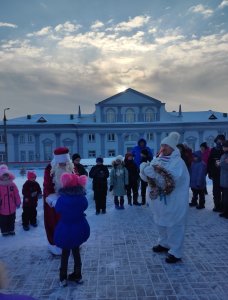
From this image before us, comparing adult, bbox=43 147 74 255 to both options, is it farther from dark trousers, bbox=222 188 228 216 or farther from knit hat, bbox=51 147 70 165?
dark trousers, bbox=222 188 228 216

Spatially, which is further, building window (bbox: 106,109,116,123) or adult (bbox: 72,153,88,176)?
building window (bbox: 106,109,116,123)

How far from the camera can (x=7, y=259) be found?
16.4ft

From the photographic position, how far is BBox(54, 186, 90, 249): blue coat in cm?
388

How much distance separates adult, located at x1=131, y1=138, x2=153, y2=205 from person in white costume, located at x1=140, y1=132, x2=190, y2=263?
4174 mm

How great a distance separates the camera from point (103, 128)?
1572 inches

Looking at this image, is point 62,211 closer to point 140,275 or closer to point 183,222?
point 140,275

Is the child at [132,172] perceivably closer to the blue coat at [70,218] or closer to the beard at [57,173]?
the beard at [57,173]

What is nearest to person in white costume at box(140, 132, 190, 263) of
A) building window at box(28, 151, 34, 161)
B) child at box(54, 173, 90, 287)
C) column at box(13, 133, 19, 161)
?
child at box(54, 173, 90, 287)

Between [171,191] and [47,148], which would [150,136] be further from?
[171,191]

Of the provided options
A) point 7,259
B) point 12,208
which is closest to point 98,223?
point 12,208

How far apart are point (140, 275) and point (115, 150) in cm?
3642

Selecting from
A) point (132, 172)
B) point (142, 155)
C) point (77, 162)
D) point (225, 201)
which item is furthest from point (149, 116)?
point (225, 201)

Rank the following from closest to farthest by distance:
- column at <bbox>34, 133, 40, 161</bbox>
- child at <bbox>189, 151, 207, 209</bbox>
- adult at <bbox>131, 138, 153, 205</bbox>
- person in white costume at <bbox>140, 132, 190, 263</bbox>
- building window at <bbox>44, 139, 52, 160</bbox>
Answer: person in white costume at <bbox>140, 132, 190, 263</bbox>
child at <bbox>189, 151, 207, 209</bbox>
adult at <bbox>131, 138, 153, 205</bbox>
column at <bbox>34, 133, 40, 161</bbox>
building window at <bbox>44, 139, 52, 160</bbox>

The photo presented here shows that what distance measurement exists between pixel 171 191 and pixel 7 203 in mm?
3960
